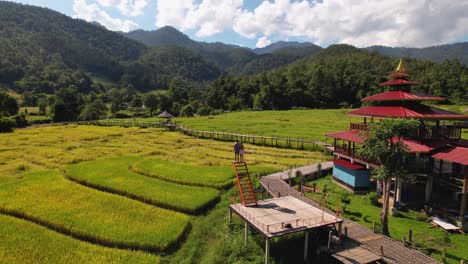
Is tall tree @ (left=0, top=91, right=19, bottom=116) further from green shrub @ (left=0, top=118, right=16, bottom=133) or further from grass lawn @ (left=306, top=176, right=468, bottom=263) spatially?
grass lawn @ (left=306, top=176, right=468, bottom=263)

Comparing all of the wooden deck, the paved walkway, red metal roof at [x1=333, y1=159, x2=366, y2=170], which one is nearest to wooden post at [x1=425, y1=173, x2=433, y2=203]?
red metal roof at [x1=333, y1=159, x2=366, y2=170]

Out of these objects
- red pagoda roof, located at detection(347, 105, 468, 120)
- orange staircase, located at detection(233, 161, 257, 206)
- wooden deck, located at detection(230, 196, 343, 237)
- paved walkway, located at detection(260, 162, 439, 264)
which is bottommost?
paved walkway, located at detection(260, 162, 439, 264)

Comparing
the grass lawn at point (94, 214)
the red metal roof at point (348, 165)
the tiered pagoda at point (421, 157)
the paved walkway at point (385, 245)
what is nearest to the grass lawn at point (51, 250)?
the grass lawn at point (94, 214)

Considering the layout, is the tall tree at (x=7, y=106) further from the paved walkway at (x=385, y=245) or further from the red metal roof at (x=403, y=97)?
the red metal roof at (x=403, y=97)

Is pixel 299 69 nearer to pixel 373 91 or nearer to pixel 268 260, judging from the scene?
pixel 373 91

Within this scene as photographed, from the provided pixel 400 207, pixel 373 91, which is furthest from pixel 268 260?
pixel 373 91
